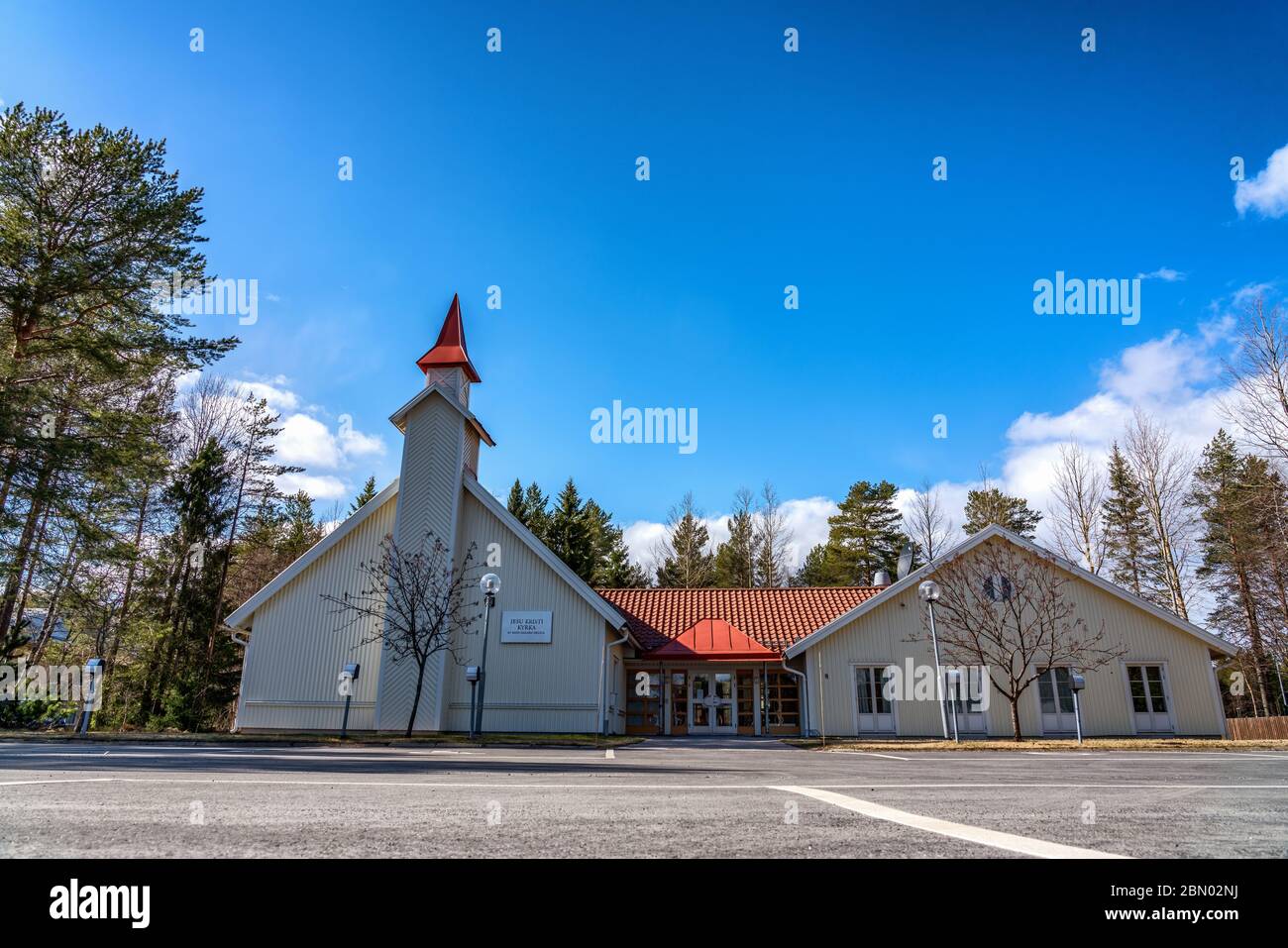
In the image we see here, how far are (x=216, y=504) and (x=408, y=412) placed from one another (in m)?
12.0

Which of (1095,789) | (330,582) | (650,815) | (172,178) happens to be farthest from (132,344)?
(1095,789)

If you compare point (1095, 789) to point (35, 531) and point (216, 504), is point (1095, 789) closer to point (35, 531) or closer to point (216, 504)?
point (35, 531)

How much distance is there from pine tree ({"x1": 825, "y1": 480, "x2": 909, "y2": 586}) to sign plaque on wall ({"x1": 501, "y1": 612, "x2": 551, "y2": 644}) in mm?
31425

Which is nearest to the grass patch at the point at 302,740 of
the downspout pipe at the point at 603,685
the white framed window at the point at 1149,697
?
the downspout pipe at the point at 603,685

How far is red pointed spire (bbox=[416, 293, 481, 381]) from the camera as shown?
24.1 m

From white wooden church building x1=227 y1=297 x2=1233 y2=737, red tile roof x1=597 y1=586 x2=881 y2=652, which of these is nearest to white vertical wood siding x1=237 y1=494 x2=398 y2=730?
white wooden church building x1=227 y1=297 x2=1233 y2=737

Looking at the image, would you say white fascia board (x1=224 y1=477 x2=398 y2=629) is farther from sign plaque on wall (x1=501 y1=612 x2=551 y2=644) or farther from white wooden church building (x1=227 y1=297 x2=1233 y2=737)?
sign plaque on wall (x1=501 y1=612 x2=551 y2=644)

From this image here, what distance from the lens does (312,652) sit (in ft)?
72.4

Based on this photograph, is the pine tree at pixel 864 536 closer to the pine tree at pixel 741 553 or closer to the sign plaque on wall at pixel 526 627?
the pine tree at pixel 741 553

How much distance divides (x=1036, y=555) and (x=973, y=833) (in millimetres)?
24056

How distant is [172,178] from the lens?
68.7ft

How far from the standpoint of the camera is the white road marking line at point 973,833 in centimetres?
267

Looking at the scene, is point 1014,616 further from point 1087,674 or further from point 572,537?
point 572,537

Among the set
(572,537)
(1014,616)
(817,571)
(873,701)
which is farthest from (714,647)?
(817,571)
